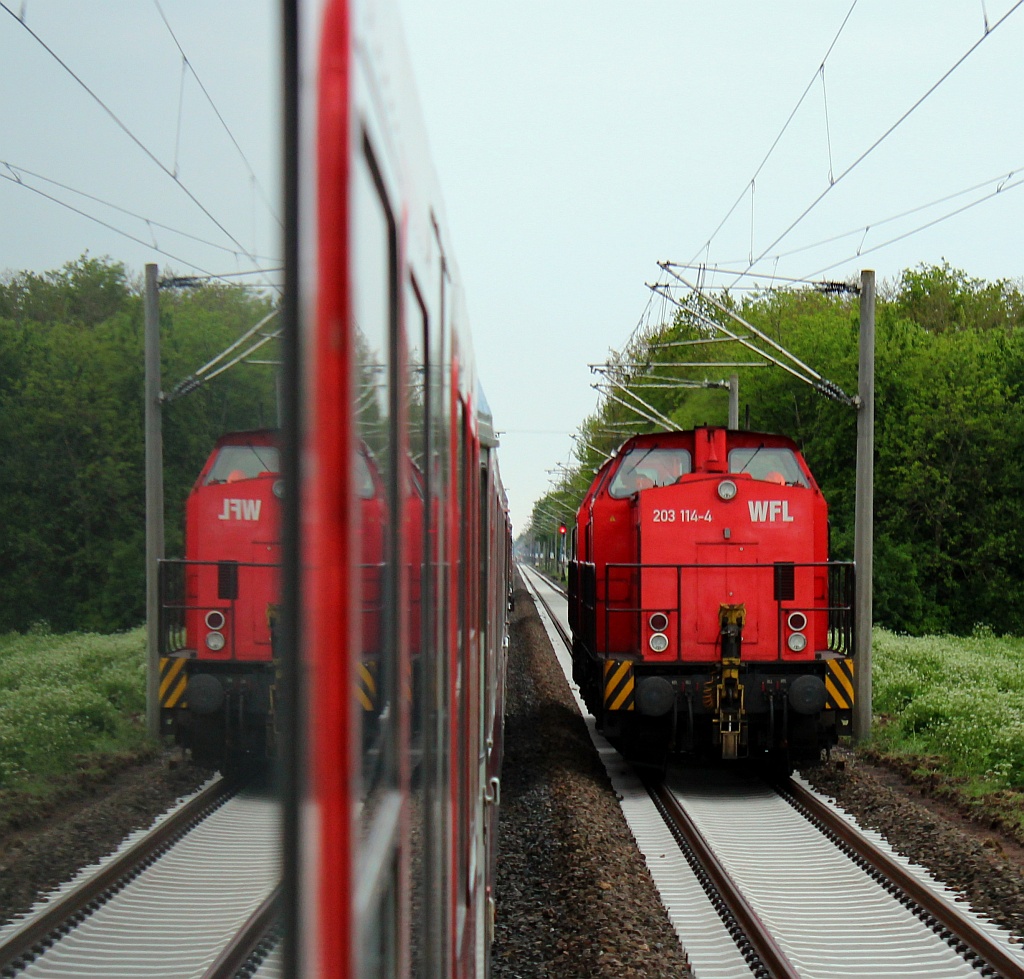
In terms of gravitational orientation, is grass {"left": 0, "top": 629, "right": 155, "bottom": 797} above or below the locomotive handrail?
above

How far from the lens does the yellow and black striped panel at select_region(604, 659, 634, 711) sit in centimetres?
1039

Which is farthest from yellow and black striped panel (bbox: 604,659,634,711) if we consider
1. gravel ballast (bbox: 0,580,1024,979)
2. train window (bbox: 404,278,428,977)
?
train window (bbox: 404,278,428,977)

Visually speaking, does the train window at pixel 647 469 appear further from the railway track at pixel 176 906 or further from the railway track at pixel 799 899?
the railway track at pixel 176 906

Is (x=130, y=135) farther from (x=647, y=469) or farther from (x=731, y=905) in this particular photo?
(x=647, y=469)

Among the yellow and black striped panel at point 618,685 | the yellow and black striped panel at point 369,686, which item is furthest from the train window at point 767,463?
the yellow and black striped panel at point 369,686

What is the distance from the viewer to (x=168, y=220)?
3.08 ft

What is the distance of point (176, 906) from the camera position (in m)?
0.94

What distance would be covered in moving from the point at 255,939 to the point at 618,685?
9638 mm

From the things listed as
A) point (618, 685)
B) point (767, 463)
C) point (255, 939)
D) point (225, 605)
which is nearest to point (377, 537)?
point (225, 605)

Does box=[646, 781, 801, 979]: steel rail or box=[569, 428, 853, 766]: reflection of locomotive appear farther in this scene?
box=[569, 428, 853, 766]: reflection of locomotive

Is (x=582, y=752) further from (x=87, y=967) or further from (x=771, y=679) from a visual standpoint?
(x=87, y=967)

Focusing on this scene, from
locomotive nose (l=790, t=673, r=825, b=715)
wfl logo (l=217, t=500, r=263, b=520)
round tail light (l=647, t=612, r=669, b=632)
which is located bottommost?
locomotive nose (l=790, t=673, r=825, b=715)

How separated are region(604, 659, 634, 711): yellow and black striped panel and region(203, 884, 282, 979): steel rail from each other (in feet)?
31.3

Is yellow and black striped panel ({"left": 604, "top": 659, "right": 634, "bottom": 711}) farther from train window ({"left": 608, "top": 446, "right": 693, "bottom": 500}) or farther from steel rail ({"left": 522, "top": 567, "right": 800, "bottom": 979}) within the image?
train window ({"left": 608, "top": 446, "right": 693, "bottom": 500})
